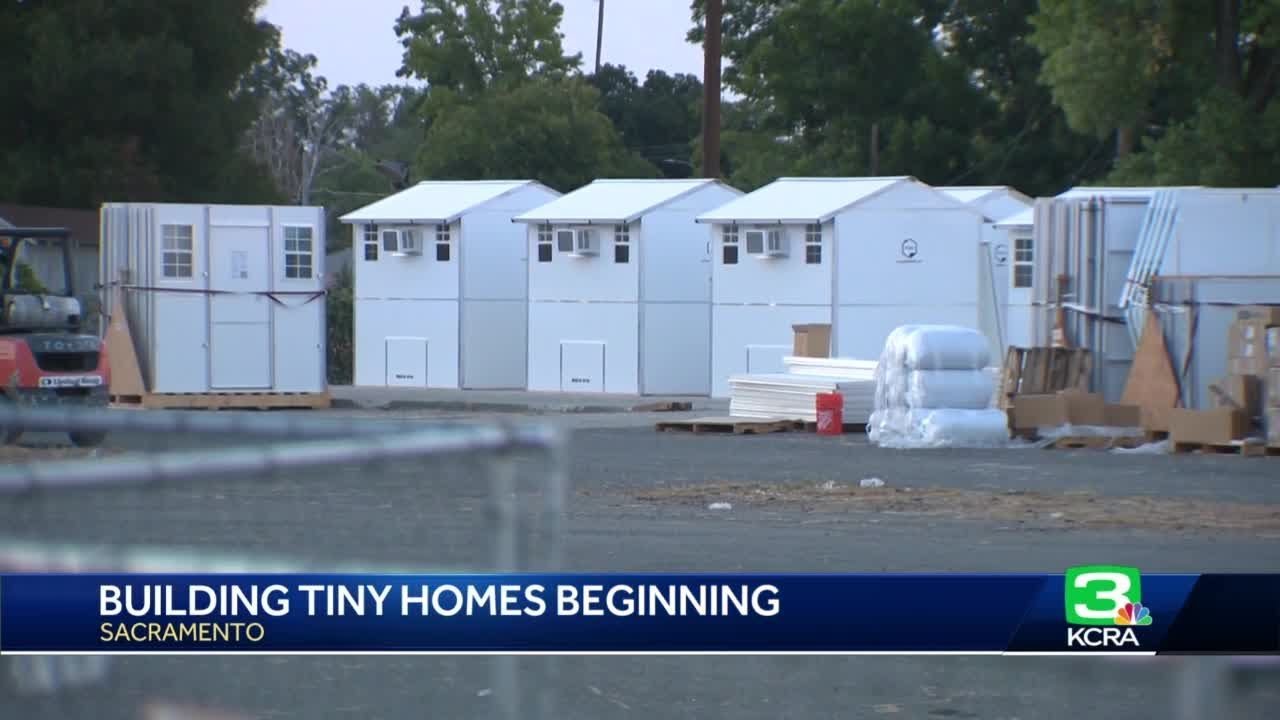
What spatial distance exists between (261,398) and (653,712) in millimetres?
24890

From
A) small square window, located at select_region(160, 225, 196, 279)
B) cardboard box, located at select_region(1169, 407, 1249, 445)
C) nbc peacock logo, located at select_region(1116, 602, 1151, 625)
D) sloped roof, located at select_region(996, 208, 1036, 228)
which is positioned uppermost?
sloped roof, located at select_region(996, 208, 1036, 228)

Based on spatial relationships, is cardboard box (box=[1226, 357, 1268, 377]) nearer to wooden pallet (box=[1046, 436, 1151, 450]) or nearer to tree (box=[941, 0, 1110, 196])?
wooden pallet (box=[1046, 436, 1151, 450])

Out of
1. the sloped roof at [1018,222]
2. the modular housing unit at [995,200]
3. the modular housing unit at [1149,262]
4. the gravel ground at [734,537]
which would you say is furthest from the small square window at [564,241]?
the modular housing unit at [1149,262]

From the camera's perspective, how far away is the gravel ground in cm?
336

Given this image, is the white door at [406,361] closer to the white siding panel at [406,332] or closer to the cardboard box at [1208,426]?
the white siding panel at [406,332]

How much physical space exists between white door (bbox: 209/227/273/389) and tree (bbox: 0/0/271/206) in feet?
60.0

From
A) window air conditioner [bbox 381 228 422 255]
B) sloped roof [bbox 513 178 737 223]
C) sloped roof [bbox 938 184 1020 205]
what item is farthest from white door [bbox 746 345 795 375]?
window air conditioner [bbox 381 228 422 255]

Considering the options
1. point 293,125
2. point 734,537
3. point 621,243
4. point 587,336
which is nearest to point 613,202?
point 621,243

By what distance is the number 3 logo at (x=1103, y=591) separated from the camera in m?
4.34

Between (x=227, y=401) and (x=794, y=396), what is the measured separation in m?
10.1

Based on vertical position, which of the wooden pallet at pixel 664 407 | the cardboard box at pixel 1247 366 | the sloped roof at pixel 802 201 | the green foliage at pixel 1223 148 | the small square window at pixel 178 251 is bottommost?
the wooden pallet at pixel 664 407

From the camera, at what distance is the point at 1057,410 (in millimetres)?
23828

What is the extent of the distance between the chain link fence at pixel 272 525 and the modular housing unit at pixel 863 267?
2968cm

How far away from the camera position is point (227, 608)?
11.2 feet
